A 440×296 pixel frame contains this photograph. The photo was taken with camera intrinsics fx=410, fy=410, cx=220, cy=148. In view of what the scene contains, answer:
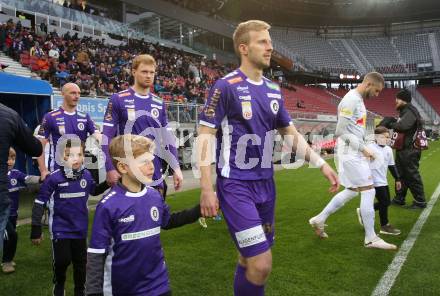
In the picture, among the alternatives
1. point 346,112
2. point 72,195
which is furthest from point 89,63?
point 72,195

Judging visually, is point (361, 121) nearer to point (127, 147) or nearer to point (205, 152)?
point (205, 152)

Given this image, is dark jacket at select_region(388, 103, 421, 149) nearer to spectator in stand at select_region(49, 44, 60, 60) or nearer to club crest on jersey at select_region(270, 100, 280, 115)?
club crest on jersey at select_region(270, 100, 280, 115)

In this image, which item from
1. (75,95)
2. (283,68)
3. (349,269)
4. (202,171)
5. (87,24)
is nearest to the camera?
(202,171)

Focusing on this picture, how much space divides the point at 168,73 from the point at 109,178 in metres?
24.0

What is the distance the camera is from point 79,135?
20.5 feet

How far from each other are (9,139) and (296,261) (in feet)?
11.8

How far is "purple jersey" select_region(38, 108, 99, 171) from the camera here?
6.16 meters

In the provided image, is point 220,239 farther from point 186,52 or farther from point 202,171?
point 186,52

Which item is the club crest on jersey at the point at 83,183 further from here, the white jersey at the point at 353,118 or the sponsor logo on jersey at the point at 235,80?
the white jersey at the point at 353,118

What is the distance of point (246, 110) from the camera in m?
3.19

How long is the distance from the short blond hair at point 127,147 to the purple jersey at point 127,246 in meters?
0.21

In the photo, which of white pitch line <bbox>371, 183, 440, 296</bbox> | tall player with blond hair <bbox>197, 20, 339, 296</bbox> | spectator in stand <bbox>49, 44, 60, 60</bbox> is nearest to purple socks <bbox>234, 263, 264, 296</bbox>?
tall player with blond hair <bbox>197, 20, 339, 296</bbox>

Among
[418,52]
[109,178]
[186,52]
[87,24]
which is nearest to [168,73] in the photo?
[87,24]

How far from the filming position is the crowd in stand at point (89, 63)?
58.4 ft
